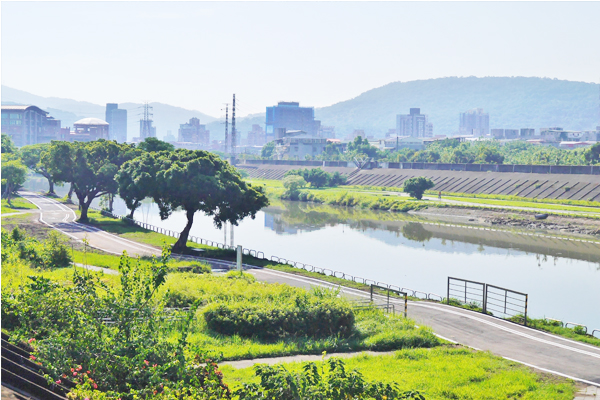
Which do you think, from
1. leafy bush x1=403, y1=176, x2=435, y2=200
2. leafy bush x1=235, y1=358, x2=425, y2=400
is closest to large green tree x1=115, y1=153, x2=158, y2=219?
leafy bush x1=235, y1=358, x2=425, y2=400

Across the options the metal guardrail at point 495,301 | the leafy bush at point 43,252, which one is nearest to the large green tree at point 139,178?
the leafy bush at point 43,252

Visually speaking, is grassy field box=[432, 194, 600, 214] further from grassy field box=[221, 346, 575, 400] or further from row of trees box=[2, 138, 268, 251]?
grassy field box=[221, 346, 575, 400]

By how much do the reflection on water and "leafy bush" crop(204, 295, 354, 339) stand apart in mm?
14116

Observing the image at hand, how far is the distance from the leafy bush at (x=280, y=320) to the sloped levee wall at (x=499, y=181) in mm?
68415

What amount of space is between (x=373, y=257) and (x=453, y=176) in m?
60.6

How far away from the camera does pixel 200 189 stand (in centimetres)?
4112

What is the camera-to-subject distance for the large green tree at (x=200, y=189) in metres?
41.3

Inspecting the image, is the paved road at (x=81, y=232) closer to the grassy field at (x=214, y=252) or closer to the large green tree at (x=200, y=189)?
the grassy field at (x=214, y=252)

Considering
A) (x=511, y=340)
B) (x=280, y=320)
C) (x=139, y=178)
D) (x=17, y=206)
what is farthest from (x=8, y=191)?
(x=511, y=340)

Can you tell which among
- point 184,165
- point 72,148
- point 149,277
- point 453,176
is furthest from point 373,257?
point 453,176

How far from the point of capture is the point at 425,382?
51.5ft

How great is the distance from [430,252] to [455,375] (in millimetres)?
35490

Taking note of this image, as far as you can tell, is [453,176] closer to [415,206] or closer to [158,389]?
[415,206]

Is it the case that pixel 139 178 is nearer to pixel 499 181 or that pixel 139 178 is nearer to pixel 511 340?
pixel 511 340
